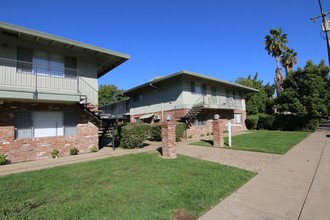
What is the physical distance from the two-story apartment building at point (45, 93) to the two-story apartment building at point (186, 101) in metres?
4.71

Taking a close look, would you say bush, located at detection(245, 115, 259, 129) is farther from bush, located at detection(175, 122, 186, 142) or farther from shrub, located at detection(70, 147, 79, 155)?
shrub, located at detection(70, 147, 79, 155)

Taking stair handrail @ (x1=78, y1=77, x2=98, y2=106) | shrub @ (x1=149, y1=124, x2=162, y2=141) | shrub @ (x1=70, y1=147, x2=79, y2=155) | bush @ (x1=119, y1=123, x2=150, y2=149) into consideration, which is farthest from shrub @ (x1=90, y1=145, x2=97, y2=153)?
shrub @ (x1=149, y1=124, x2=162, y2=141)

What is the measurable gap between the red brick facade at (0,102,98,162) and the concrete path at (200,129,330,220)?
30.3ft

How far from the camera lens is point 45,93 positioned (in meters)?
9.55

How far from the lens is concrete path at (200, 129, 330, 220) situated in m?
3.98

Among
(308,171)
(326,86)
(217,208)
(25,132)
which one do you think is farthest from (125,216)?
(326,86)

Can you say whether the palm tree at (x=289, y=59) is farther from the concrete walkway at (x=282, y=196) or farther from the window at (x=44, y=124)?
the window at (x=44, y=124)

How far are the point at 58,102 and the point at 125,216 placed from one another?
894 cm

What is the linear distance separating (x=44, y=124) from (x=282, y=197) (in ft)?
35.6

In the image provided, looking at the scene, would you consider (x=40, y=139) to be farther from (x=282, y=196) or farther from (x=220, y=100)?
(x=220, y=100)

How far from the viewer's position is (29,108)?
10148 millimetres

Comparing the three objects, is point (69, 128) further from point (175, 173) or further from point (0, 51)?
point (175, 173)

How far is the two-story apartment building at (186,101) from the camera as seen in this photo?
62.0 feet

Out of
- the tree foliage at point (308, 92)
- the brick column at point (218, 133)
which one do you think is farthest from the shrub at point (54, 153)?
the tree foliage at point (308, 92)
